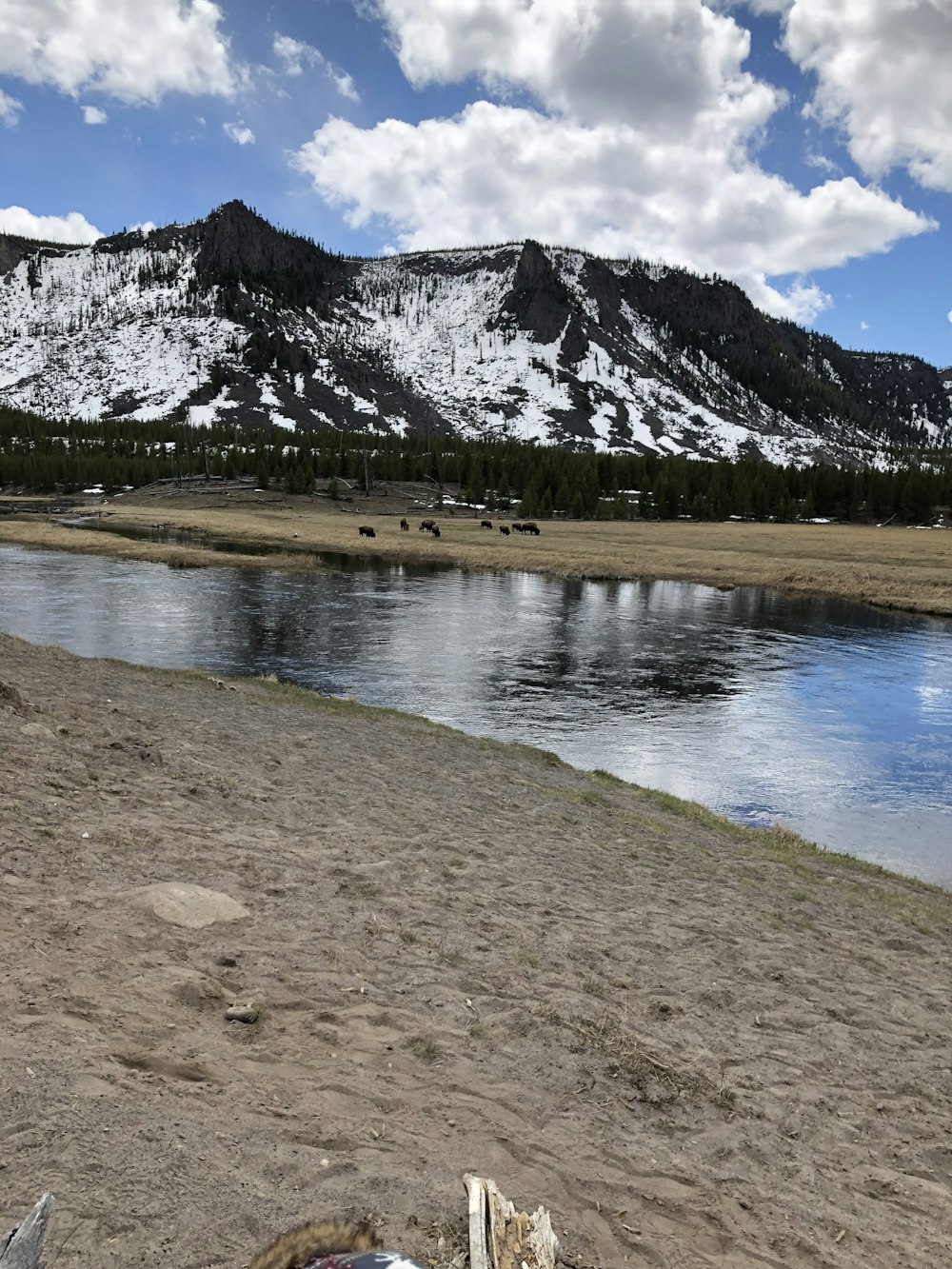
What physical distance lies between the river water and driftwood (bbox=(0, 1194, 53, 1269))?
53.4 ft

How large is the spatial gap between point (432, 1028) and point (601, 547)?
74657 mm

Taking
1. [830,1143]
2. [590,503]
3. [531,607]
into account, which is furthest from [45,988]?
[590,503]

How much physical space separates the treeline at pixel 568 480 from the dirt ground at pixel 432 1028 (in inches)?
4274

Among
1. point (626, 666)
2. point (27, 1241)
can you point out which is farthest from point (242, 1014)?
point (626, 666)

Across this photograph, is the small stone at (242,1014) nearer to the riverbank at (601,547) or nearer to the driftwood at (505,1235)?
the driftwood at (505,1235)

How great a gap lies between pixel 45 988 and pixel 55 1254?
9.26 feet

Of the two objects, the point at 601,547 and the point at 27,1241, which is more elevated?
the point at 601,547

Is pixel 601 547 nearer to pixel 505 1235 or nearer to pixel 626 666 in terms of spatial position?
pixel 626 666

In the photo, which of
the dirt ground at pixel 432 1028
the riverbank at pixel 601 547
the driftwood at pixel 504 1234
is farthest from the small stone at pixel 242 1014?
the riverbank at pixel 601 547

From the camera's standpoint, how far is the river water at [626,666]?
67.3 feet

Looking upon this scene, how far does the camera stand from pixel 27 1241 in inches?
130

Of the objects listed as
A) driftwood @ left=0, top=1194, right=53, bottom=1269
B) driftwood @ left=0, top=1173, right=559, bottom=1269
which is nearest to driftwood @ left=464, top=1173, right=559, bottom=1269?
driftwood @ left=0, top=1173, right=559, bottom=1269

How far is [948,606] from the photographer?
51344 mm

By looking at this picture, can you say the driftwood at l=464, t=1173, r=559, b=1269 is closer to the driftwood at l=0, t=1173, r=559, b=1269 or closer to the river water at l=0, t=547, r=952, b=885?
the driftwood at l=0, t=1173, r=559, b=1269
